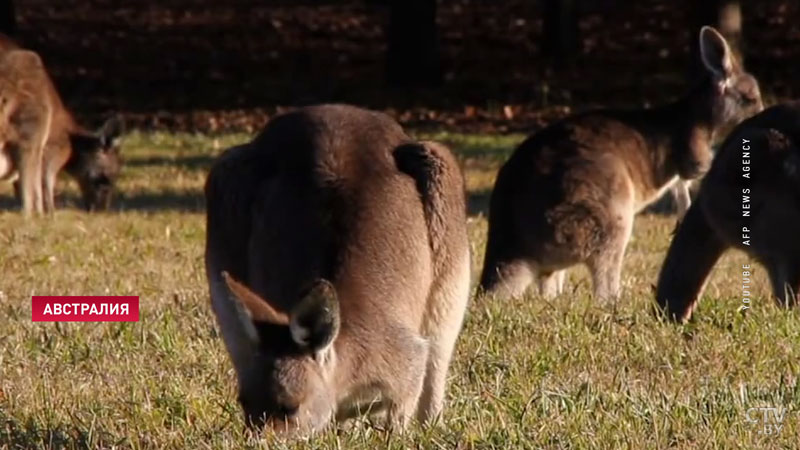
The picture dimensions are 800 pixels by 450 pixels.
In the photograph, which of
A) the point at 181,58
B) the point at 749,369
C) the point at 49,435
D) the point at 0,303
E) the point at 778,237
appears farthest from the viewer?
the point at 181,58

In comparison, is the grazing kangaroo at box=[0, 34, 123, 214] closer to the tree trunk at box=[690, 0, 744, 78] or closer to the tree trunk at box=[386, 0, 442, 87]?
the tree trunk at box=[690, 0, 744, 78]

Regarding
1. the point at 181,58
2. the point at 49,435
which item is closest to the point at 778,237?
the point at 49,435

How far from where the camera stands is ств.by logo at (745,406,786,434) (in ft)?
16.6

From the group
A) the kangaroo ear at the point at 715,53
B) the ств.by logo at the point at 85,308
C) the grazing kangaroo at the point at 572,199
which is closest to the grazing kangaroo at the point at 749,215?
the grazing kangaroo at the point at 572,199

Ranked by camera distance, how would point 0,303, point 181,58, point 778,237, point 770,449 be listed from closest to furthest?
1. point 770,449
2. point 778,237
3. point 0,303
4. point 181,58

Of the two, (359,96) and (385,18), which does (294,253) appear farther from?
(385,18)

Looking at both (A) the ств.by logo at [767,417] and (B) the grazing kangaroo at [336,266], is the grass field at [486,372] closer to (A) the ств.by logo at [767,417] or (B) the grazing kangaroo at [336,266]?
(A) the ств.by logo at [767,417]

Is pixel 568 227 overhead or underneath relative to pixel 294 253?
Result: underneath

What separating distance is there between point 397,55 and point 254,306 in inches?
638

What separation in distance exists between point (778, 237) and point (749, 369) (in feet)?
3.57

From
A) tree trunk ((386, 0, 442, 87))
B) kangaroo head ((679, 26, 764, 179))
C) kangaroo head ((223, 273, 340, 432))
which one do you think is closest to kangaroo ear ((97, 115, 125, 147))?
kangaroo head ((679, 26, 764, 179))

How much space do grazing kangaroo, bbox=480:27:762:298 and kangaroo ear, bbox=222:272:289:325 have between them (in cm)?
383

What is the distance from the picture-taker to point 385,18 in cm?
2628

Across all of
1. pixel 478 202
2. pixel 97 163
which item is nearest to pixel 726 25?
pixel 478 202
